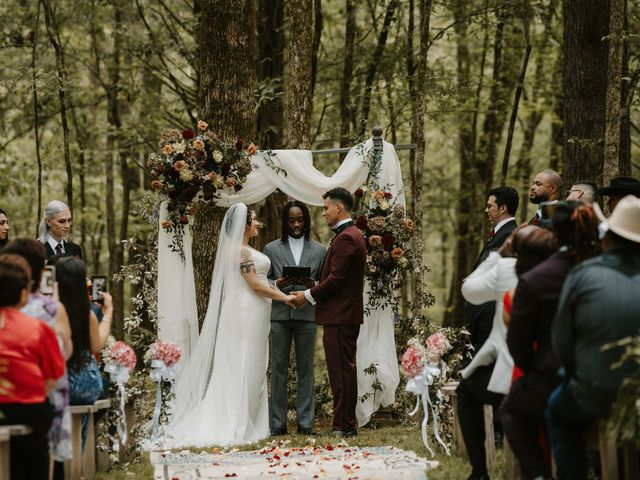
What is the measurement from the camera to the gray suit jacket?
9141mm

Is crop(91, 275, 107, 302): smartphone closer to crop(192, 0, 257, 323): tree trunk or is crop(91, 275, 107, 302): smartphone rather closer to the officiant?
the officiant

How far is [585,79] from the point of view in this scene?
34.9 ft

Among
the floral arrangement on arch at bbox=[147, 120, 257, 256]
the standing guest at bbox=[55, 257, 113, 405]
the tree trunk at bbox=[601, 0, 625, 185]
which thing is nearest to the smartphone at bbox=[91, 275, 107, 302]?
the standing guest at bbox=[55, 257, 113, 405]

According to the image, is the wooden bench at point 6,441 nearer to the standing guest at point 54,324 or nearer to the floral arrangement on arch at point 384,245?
the standing guest at point 54,324

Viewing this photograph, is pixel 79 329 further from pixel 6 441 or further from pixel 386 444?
pixel 386 444

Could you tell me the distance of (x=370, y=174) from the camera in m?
10.2

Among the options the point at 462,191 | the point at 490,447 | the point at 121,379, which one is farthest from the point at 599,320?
the point at 462,191

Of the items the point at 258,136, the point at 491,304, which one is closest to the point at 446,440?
the point at 491,304

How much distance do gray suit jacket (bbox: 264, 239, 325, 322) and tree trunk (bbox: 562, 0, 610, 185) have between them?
10.9 feet

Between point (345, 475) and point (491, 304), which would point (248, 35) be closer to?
point (491, 304)

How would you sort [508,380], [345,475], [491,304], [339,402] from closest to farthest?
[508,380] < [345,475] < [491,304] < [339,402]

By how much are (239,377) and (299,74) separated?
4184 millimetres

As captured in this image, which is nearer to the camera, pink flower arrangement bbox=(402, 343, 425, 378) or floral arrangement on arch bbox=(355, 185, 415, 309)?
pink flower arrangement bbox=(402, 343, 425, 378)

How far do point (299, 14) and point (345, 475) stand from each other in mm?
6681
